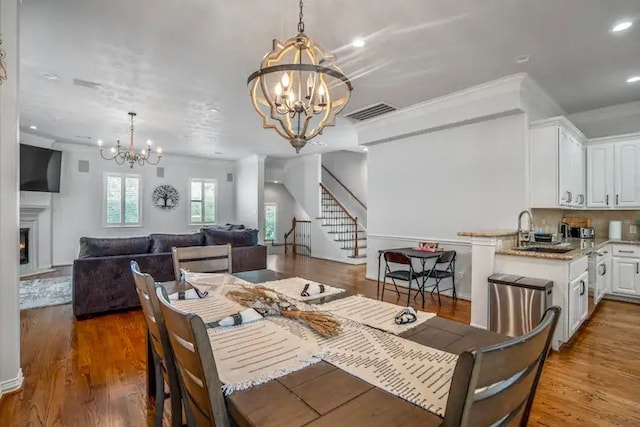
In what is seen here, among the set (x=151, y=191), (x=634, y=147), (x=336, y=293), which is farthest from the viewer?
(x=151, y=191)

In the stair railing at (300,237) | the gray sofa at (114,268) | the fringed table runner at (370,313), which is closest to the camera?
the fringed table runner at (370,313)

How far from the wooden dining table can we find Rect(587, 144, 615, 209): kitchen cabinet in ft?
18.9

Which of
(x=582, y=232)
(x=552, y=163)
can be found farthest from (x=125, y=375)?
(x=582, y=232)

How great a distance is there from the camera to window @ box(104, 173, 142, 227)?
8.46 meters

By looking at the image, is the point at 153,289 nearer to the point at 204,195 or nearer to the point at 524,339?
the point at 524,339

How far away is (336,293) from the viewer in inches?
79.3

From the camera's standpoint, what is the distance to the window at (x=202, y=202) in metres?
9.80

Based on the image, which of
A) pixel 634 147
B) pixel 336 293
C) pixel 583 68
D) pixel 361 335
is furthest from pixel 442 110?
pixel 361 335

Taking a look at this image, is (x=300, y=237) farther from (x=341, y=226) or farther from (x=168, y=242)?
(x=168, y=242)

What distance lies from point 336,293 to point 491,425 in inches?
50.9

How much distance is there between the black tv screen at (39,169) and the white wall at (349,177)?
268 inches

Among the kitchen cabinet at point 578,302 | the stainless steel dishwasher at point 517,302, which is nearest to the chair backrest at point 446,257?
the stainless steel dishwasher at point 517,302

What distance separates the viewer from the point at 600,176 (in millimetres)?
5004

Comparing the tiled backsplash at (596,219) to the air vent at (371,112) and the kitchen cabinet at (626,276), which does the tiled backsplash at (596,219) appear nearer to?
the kitchen cabinet at (626,276)
